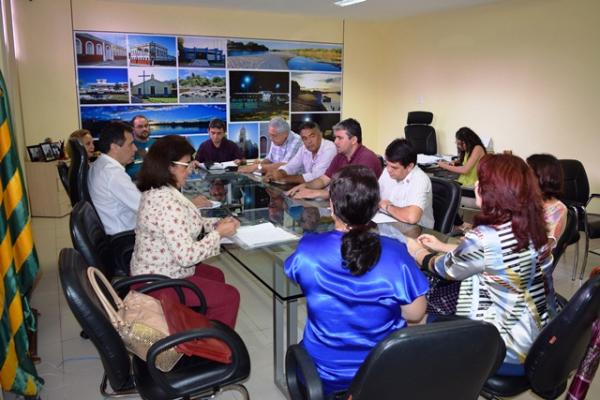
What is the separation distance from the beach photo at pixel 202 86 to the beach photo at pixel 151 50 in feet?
0.88

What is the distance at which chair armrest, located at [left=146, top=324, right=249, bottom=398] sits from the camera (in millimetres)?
1587

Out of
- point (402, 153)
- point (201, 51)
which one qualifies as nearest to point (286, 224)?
point (402, 153)

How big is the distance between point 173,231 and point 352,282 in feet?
3.30

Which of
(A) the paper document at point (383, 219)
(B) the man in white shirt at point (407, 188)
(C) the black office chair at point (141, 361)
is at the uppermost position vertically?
(B) the man in white shirt at point (407, 188)

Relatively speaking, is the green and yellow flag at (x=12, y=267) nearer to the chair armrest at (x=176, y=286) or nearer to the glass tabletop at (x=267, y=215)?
the chair armrest at (x=176, y=286)

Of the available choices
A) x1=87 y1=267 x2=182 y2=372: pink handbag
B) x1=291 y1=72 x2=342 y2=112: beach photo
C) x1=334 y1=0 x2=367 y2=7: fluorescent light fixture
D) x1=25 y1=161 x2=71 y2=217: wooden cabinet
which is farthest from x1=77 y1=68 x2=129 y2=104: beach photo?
x1=87 y1=267 x2=182 y2=372: pink handbag

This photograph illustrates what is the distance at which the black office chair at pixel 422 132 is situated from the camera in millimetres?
6859

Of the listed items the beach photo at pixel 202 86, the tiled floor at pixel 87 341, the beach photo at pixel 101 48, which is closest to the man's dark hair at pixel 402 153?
the tiled floor at pixel 87 341

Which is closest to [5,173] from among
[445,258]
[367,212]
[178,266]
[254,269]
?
[178,266]


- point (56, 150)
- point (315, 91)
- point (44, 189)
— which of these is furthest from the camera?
point (315, 91)

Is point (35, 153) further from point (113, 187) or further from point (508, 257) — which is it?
point (508, 257)

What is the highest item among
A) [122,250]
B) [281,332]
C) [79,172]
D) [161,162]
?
[161,162]

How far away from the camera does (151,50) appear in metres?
6.78

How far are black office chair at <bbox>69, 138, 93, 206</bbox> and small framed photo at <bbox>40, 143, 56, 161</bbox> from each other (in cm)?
335
